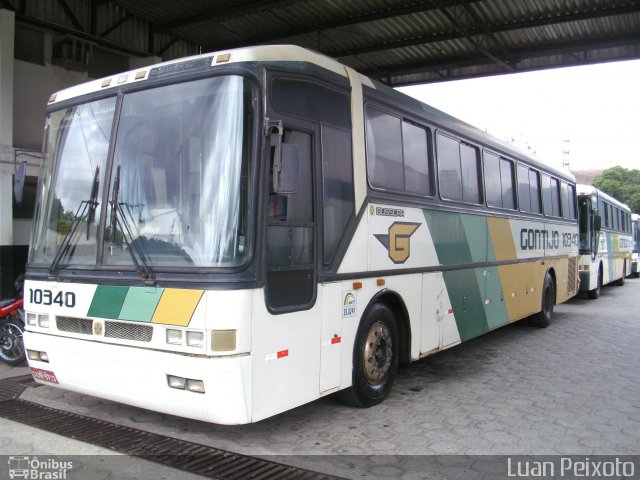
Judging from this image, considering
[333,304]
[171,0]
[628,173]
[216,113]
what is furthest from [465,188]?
[628,173]

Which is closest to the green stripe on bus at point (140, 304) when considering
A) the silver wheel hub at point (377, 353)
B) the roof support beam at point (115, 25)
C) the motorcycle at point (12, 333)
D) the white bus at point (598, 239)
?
the silver wheel hub at point (377, 353)

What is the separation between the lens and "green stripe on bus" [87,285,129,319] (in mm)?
4359

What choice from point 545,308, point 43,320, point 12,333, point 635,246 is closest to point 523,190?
point 545,308

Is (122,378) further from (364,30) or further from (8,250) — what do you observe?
(364,30)

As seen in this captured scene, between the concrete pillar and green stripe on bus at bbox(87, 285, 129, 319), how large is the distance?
6347mm

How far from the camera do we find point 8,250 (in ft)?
32.3

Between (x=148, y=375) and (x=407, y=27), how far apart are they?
10.4 meters

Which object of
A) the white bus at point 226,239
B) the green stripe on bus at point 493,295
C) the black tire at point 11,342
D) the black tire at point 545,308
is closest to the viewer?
the white bus at point 226,239

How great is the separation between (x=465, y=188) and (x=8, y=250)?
7902 millimetres

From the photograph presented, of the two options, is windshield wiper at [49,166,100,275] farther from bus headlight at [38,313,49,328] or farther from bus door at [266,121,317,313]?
bus door at [266,121,317,313]

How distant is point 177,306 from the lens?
Answer: 13.3 feet

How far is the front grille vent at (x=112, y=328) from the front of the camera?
13.9ft

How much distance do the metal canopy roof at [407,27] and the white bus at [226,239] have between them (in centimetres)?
632

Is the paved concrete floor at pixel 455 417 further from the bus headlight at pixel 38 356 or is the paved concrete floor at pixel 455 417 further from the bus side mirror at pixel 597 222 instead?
the bus side mirror at pixel 597 222
